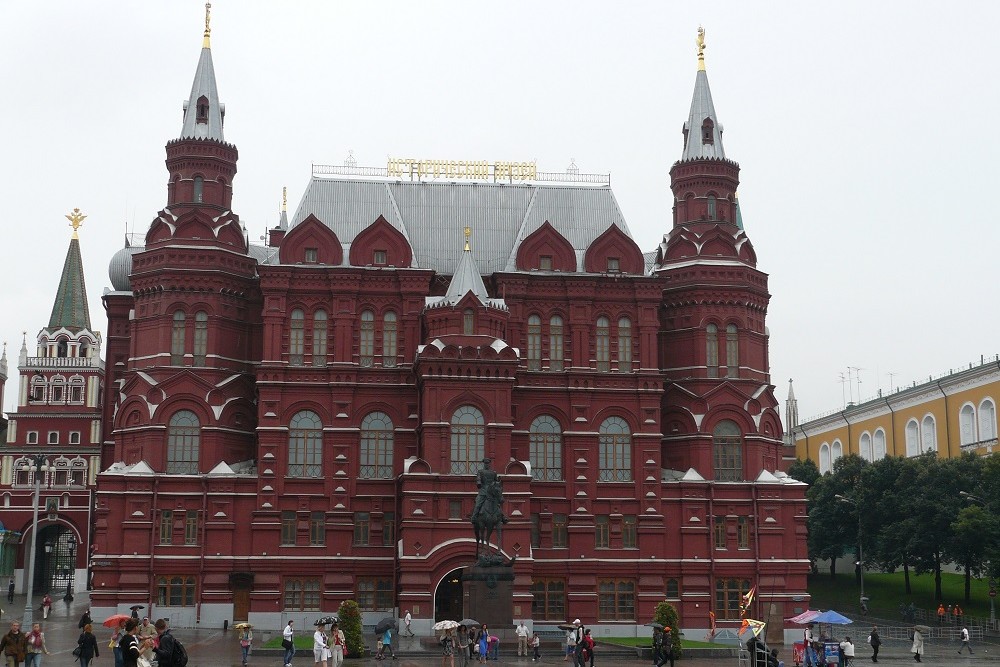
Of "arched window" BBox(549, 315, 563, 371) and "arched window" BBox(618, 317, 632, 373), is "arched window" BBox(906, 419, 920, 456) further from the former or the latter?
"arched window" BBox(549, 315, 563, 371)

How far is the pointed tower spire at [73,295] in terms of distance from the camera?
99.9 m

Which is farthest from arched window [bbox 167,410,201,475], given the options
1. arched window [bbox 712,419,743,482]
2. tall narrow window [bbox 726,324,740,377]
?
tall narrow window [bbox 726,324,740,377]

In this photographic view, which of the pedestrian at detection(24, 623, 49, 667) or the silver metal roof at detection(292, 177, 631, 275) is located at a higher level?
the silver metal roof at detection(292, 177, 631, 275)

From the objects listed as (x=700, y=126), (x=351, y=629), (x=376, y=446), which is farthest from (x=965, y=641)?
(x=700, y=126)

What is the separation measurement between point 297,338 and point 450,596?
600 inches

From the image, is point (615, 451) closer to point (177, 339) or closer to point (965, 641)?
point (965, 641)

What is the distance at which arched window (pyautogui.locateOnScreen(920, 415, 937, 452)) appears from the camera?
96875mm

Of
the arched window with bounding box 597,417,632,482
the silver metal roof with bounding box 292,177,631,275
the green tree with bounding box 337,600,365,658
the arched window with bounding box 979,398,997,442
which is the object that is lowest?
the green tree with bounding box 337,600,365,658

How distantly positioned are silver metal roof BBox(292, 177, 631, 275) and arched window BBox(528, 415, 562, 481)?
8697 millimetres

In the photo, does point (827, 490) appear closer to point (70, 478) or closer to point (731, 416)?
point (731, 416)

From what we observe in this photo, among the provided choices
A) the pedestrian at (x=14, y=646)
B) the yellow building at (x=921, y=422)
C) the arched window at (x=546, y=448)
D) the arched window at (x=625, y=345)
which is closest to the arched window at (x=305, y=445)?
the arched window at (x=546, y=448)

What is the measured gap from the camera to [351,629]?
Result: 152 feet

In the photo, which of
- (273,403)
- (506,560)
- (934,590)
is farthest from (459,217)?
(934,590)

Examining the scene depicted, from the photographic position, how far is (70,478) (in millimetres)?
94750
